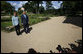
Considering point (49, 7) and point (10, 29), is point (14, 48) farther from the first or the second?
point (49, 7)

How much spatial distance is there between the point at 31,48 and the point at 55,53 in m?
1.36

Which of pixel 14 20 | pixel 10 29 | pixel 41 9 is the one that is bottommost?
pixel 41 9

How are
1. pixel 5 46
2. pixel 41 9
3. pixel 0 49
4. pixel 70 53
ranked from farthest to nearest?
1. pixel 41 9
2. pixel 5 46
3. pixel 0 49
4. pixel 70 53

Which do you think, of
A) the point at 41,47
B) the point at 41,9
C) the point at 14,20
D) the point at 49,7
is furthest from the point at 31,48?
the point at 41,9

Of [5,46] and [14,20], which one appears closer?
[5,46]

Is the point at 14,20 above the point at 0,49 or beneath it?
above

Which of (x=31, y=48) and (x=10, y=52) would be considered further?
(x=31, y=48)

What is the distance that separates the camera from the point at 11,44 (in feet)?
22.9

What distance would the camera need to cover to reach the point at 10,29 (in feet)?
34.8

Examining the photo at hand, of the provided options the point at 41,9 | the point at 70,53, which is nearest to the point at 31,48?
the point at 70,53

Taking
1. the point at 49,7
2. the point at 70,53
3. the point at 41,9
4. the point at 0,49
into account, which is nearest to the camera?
the point at 70,53

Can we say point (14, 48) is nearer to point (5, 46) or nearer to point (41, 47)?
point (5, 46)

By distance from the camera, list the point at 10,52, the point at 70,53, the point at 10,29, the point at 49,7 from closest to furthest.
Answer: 1. the point at 70,53
2. the point at 10,52
3. the point at 10,29
4. the point at 49,7

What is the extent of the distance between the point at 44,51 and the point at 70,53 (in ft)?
4.10
